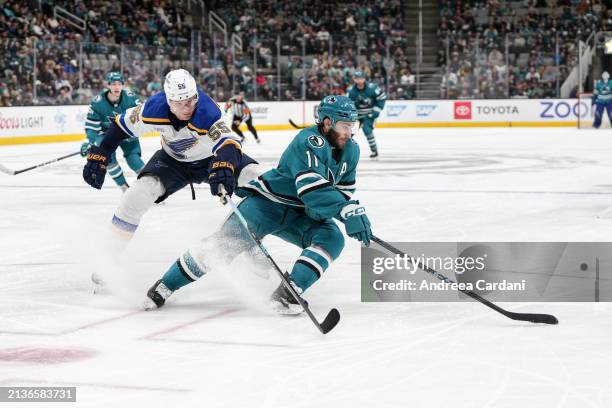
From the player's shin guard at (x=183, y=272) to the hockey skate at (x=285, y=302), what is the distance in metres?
0.33

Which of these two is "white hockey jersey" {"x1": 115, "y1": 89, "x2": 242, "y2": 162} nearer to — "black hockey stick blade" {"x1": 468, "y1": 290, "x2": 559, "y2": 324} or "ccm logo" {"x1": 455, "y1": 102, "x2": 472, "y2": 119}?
"black hockey stick blade" {"x1": 468, "y1": 290, "x2": 559, "y2": 324}

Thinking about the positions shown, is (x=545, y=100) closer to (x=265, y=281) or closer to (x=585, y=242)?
(x=585, y=242)

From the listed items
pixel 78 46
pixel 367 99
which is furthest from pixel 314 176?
pixel 78 46

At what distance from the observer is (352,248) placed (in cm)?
596

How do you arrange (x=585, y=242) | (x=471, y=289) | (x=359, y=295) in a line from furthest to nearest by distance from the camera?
(x=585, y=242)
(x=359, y=295)
(x=471, y=289)

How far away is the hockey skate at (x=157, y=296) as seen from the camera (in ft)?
13.9

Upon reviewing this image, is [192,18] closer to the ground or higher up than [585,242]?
higher up

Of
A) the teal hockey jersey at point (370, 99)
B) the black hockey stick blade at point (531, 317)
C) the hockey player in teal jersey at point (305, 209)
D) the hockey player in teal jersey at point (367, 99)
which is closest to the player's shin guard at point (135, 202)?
the hockey player in teal jersey at point (305, 209)

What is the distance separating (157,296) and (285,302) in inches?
22.8

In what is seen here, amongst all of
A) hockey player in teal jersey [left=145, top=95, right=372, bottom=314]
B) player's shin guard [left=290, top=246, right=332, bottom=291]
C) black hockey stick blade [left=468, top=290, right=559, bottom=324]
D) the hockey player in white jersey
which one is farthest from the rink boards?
black hockey stick blade [left=468, top=290, right=559, bottom=324]

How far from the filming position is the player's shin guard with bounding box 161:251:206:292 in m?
4.15

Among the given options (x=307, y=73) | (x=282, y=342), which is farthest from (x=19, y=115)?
(x=282, y=342)

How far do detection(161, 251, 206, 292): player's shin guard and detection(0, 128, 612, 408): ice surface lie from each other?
129 millimetres

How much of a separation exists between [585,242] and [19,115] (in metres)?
12.8
